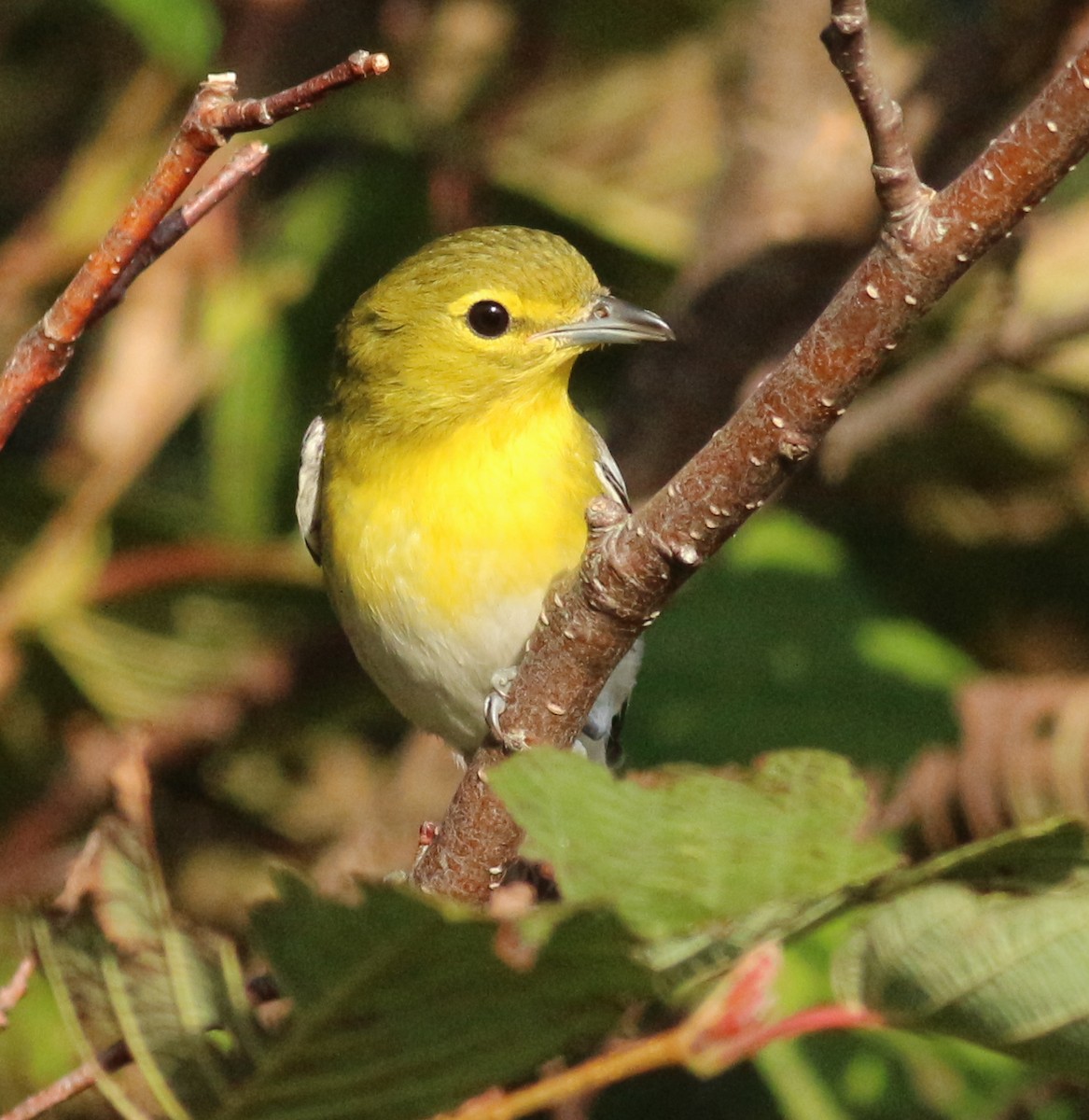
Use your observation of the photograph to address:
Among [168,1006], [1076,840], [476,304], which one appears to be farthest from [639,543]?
[476,304]

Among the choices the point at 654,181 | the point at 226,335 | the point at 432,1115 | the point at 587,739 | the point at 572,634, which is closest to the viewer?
the point at 432,1115

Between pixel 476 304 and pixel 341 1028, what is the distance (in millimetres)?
2036

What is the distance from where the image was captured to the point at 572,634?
1850mm

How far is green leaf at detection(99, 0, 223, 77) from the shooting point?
3.23 metres

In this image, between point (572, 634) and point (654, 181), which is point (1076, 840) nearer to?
point (572, 634)

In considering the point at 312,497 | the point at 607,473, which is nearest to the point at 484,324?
the point at 607,473

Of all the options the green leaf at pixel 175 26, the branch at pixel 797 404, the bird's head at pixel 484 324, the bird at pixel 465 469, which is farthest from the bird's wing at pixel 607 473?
the branch at pixel 797 404

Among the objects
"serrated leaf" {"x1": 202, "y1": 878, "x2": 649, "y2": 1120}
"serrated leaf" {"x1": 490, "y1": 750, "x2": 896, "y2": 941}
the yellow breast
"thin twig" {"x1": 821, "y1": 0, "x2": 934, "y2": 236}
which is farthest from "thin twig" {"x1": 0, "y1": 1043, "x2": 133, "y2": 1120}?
the yellow breast

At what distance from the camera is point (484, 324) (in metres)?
3.27

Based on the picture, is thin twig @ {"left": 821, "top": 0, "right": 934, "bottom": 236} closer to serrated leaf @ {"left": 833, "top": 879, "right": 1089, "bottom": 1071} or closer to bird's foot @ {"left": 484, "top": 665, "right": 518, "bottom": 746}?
serrated leaf @ {"left": 833, "top": 879, "right": 1089, "bottom": 1071}

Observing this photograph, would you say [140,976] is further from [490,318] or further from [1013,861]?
[490,318]

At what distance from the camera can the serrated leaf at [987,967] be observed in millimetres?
1489

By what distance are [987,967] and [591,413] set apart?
314cm

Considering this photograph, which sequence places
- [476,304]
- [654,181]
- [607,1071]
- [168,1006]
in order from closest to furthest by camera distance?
[607,1071], [168,1006], [476,304], [654,181]
